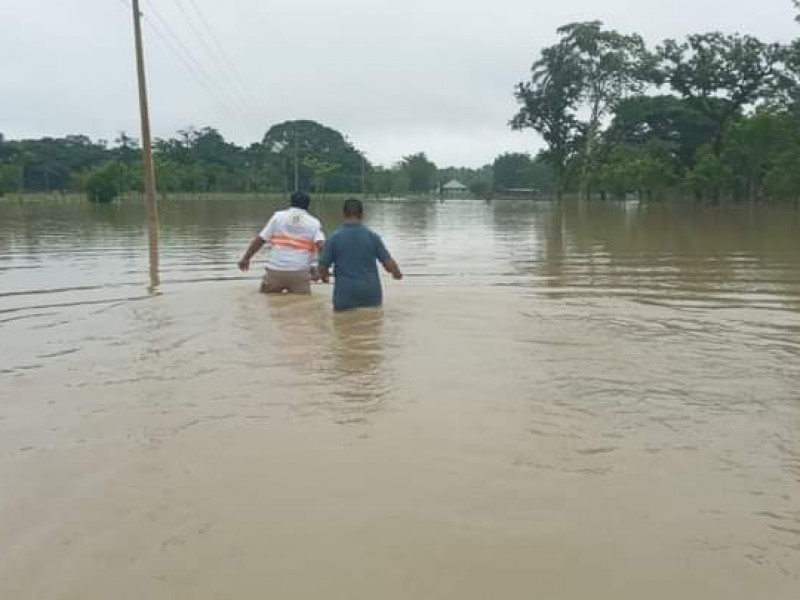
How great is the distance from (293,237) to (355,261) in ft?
5.02

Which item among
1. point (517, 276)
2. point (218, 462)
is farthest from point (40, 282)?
point (218, 462)

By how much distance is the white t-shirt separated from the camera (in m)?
9.93

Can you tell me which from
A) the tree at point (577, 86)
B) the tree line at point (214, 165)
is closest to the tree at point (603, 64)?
the tree at point (577, 86)

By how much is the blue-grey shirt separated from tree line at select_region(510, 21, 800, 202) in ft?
128

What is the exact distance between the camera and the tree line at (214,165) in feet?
250

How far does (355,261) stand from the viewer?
28.8 feet

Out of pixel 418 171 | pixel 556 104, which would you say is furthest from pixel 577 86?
pixel 418 171

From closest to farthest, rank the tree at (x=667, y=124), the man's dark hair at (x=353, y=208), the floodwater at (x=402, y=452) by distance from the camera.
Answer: the floodwater at (x=402, y=452) < the man's dark hair at (x=353, y=208) < the tree at (x=667, y=124)

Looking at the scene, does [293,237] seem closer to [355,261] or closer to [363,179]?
[355,261]

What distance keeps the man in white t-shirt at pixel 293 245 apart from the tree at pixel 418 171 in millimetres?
108886

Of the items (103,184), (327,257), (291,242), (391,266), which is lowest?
(391,266)

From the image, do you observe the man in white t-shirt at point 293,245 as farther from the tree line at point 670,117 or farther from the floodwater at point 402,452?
the tree line at point 670,117

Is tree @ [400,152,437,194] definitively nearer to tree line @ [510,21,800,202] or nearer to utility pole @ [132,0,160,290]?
tree line @ [510,21,800,202]

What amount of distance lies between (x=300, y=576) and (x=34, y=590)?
0.99 m
